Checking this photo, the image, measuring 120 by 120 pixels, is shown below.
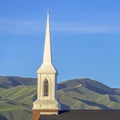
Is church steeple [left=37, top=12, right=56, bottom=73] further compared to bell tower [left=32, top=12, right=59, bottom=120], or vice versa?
church steeple [left=37, top=12, right=56, bottom=73]

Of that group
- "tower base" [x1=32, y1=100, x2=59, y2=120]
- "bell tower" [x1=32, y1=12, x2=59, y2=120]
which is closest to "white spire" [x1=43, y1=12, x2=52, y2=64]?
"bell tower" [x1=32, y1=12, x2=59, y2=120]

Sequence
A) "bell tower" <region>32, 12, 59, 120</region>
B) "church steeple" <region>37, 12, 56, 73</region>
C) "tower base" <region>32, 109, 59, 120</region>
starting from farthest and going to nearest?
1. "church steeple" <region>37, 12, 56, 73</region>
2. "bell tower" <region>32, 12, 59, 120</region>
3. "tower base" <region>32, 109, 59, 120</region>

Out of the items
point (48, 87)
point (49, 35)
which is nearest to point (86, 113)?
point (48, 87)

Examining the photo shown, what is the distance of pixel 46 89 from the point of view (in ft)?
312

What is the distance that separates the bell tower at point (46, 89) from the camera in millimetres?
93938

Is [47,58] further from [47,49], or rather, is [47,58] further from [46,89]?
[46,89]

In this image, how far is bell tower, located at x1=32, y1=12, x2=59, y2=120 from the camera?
93.9 metres

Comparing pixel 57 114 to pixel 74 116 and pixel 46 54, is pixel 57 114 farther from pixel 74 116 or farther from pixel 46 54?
pixel 46 54

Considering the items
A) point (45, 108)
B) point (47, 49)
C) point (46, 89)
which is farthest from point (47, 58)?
point (45, 108)

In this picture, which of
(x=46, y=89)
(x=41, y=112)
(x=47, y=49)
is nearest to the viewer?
(x=41, y=112)

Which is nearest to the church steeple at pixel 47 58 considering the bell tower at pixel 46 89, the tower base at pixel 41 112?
the bell tower at pixel 46 89

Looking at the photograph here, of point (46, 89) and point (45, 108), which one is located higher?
point (46, 89)

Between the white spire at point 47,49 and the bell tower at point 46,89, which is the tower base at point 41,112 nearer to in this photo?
the bell tower at point 46,89

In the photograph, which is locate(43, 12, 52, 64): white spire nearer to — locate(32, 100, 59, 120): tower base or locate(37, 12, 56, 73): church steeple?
locate(37, 12, 56, 73): church steeple
